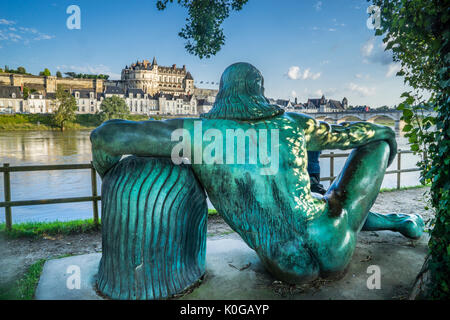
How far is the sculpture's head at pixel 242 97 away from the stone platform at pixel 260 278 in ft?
3.42

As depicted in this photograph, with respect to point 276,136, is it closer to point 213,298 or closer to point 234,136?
point 234,136

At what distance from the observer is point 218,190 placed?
1976 mm

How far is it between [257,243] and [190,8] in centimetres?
466

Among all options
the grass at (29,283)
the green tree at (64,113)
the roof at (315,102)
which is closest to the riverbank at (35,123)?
the green tree at (64,113)

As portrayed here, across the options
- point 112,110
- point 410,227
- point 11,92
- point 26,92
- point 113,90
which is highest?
point 113,90

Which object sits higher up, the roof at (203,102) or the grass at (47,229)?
the roof at (203,102)

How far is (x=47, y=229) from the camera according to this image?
5.20 meters

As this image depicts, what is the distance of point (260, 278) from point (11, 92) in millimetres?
92260

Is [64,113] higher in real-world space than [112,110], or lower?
lower

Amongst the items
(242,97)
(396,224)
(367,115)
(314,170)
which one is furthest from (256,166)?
(367,115)

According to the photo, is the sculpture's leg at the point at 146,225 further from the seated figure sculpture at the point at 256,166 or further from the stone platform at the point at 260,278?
the stone platform at the point at 260,278

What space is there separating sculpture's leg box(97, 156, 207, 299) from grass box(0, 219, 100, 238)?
3582 millimetres

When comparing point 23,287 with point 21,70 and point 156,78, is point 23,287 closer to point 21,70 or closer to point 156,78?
point 156,78

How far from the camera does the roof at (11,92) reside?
76900mm
